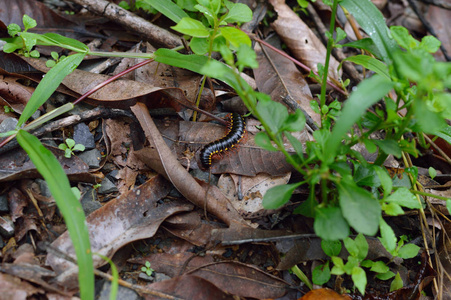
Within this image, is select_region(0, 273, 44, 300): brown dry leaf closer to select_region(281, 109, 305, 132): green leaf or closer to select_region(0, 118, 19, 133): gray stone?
select_region(0, 118, 19, 133): gray stone

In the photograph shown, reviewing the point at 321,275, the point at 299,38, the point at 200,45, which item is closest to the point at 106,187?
the point at 200,45

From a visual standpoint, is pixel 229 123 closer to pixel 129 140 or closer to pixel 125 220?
pixel 129 140

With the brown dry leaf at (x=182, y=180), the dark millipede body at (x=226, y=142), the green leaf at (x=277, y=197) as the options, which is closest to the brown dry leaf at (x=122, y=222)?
the brown dry leaf at (x=182, y=180)

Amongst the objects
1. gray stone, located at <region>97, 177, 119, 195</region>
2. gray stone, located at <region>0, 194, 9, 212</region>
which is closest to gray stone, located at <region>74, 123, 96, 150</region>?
gray stone, located at <region>97, 177, 119, 195</region>

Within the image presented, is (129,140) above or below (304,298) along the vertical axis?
above

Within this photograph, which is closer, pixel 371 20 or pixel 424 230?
pixel 371 20

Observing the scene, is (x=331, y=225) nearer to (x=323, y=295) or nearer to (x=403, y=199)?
(x=403, y=199)

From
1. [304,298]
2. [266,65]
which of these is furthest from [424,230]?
[266,65]
